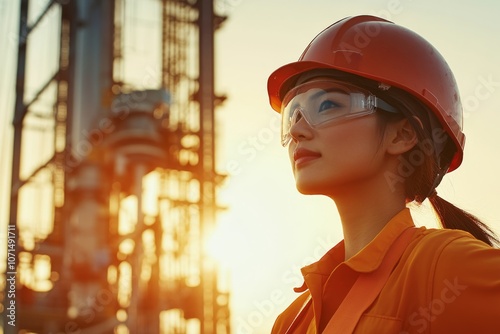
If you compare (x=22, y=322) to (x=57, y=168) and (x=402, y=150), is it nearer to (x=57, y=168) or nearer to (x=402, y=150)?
(x=57, y=168)

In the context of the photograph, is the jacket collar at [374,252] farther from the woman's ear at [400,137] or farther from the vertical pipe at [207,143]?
the vertical pipe at [207,143]

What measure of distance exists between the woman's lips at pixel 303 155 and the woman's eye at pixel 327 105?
0.13 metres

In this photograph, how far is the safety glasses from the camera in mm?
1920

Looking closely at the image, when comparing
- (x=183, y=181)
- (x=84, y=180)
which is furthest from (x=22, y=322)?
(x=183, y=181)

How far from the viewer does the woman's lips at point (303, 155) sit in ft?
6.32

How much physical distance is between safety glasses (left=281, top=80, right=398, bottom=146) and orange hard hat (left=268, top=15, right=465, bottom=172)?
0.05 m

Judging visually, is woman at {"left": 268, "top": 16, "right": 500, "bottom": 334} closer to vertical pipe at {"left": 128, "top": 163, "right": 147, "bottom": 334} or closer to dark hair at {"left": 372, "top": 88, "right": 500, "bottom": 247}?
dark hair at {"left": 372, "top": 88, "right": 500, "bottom": 247}

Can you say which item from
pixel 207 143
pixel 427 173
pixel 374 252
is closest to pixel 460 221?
pixel 427 173

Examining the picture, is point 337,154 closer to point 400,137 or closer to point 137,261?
point 400,137

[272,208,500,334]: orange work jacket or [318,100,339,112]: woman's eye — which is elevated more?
[318,100,339,112]: woman's eye

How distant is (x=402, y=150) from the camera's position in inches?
77.3

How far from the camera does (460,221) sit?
2.03 m

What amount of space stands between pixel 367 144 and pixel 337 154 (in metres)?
0.10

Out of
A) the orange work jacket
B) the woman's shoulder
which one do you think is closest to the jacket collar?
the orange work jacket
